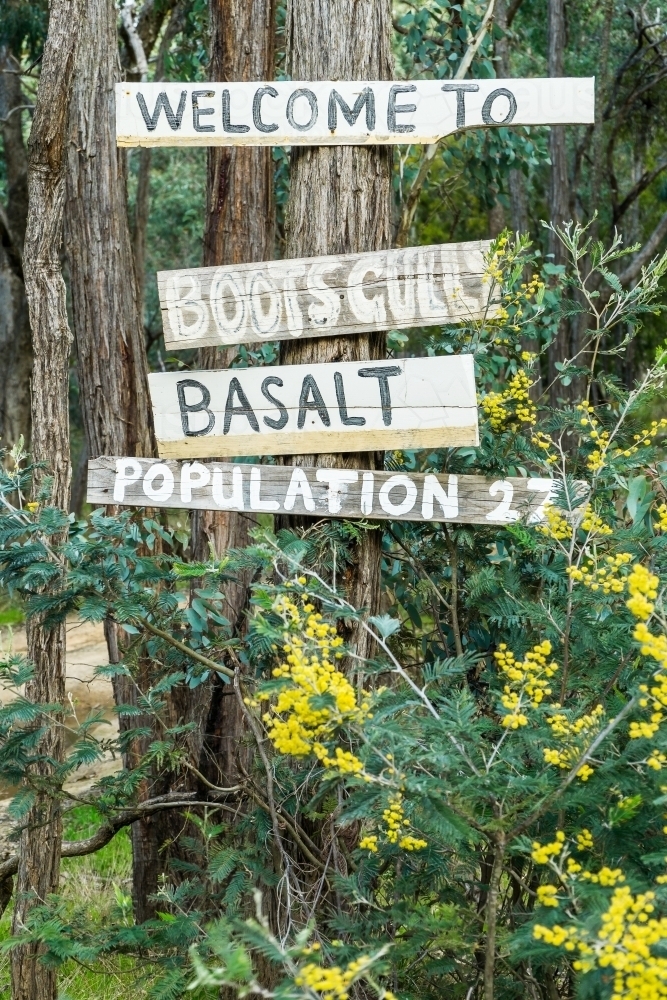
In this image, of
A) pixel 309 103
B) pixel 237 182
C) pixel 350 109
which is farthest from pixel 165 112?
pixel 237 182

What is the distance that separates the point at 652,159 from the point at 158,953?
15.8 m

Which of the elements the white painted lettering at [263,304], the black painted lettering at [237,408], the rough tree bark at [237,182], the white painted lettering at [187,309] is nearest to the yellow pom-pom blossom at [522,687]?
the black painted lettering at [237,408]

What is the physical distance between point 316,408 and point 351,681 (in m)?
0.72

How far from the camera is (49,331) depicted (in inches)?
149

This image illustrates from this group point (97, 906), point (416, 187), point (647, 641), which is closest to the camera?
point (647, 641)

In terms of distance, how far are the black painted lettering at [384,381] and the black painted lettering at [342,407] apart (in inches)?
2.1

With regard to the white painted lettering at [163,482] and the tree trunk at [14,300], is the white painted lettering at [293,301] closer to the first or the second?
the white painted lettering at [163,482]

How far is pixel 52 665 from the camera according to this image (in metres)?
3.62

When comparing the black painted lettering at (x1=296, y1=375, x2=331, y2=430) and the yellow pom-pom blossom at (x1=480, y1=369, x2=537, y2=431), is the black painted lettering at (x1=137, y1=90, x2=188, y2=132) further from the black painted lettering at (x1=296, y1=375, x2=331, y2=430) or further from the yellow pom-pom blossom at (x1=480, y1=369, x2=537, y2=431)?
the yellow pom-pom blossom at (x1=480, y1=369, x2=537, y2=431)

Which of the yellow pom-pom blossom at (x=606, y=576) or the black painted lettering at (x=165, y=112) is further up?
the black painted lettering at (x=165, y=112)

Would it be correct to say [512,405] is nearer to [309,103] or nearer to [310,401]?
[310,401]

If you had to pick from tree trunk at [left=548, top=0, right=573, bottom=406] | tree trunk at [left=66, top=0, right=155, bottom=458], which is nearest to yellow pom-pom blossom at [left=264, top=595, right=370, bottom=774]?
tree trunk at [left=66, top=0, right=155, bottom=458]

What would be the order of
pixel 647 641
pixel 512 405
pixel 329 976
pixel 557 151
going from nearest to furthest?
1. pixel 329 976
2. pixel 647 641
3. pixel 512 405
4. pixel 557 151

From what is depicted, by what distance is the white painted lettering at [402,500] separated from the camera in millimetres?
2920
